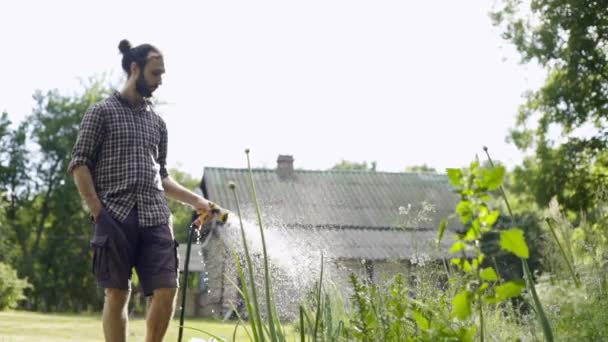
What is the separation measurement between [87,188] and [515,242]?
9.13 ft

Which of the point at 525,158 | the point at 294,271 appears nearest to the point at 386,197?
the point at 525,158

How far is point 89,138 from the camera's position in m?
3.73

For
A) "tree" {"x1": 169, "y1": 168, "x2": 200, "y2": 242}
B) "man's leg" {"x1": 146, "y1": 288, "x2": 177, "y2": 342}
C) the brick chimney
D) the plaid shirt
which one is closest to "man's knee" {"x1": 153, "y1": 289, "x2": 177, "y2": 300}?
"man's leg" {"x1": 146, "y1": 288, "x2": 177, "y2": 342}

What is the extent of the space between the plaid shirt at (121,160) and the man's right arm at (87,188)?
4 centimetres

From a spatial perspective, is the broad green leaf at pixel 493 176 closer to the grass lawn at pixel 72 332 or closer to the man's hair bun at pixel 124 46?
the man's hair bun at pixel 124 46

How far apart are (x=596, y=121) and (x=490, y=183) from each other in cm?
2048

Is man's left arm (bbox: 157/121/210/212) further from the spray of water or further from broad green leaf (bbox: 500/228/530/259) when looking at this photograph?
broad green leaf (bbox: 500/228/530/259)

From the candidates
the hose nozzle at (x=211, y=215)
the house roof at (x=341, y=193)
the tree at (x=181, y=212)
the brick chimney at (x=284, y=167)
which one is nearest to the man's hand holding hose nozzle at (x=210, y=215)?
the hose nozzle at (x=211, y=215)

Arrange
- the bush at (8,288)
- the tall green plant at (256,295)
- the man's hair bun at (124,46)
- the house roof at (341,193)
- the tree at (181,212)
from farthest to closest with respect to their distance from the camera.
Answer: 1. the tree at (181,212)
2. the bush at (8,288)
3. the house roof at (341,193)
4. the man's hair bun at (124,46)
5. the tall green plant at (256,295)

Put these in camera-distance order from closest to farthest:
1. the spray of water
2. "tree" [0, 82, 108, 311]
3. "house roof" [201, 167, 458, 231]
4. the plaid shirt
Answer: the spray of water < the plaid shirt < "house roof" [201, 167, 458, 231] < "tree" [0, 82, 108, 311]

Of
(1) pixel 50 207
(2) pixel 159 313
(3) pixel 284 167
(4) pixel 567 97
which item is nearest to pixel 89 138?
(2) pixel 159 313

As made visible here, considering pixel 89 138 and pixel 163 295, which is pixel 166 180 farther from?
pixel 163 295

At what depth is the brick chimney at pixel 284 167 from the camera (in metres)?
28.5

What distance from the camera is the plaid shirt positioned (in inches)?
146
